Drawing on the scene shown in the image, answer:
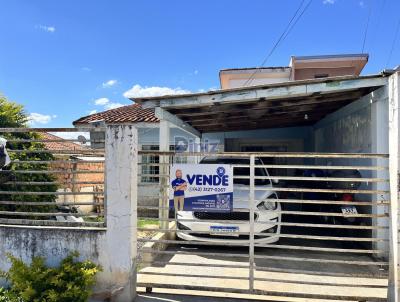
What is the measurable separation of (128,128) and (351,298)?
3.50m

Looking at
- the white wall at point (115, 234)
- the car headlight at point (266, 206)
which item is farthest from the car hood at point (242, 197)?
the white wall at point (115, 234)

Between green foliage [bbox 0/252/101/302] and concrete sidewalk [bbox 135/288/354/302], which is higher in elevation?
green foliage [bbox 0/252/101/302]

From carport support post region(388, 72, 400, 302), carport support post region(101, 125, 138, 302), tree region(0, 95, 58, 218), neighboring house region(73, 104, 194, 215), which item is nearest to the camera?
carport support post region(388, 72, 400, 302)

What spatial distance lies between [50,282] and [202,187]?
2.15m

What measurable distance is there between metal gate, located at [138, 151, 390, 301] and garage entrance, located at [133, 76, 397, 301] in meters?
0.02

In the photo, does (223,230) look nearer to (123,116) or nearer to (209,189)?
(209,189)

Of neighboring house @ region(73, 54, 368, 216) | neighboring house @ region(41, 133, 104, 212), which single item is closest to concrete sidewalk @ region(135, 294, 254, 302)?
neighboring house @ region(41, 133, 104, 212)

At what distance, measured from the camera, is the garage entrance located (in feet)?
14.5

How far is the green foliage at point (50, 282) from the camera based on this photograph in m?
3.86

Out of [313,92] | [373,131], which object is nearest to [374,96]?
[373,131]

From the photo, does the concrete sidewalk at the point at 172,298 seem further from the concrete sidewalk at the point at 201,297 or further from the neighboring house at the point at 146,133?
the neighboring house at the point at 146,133

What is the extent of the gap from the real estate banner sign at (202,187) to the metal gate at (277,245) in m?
0.19

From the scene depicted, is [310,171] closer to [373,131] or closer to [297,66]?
[373,131]

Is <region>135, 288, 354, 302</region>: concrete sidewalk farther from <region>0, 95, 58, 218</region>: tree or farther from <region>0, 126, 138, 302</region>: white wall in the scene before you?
→ <region>0, 95, 58, 218</region>: tree
